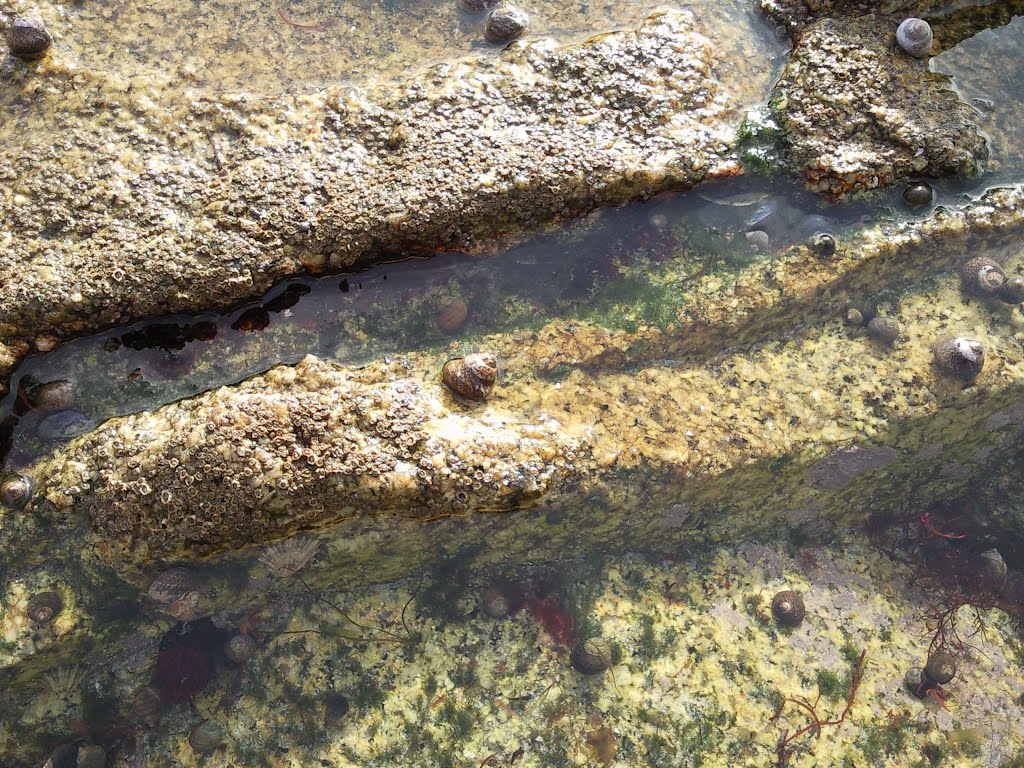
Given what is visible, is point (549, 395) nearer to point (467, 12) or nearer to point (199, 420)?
point (199, 420)

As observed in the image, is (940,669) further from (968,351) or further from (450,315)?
(450,315)

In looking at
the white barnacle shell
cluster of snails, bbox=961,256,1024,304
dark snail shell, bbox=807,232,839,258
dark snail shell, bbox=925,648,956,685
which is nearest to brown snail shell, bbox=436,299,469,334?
dark snail shell, bbox=807,232,839,258

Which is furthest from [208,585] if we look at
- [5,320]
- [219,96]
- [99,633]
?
[219,96]

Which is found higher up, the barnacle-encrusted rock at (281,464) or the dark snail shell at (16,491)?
the barnacle-encrusted rock at (281,464)

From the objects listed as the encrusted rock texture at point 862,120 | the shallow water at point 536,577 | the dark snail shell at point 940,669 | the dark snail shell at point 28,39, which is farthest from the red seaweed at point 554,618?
the dark snail shell at point 28,39

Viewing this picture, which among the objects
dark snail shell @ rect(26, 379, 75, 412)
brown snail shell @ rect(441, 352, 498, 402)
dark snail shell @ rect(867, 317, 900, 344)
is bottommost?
dark snail shell @ rect(26, 379, 75, 412)

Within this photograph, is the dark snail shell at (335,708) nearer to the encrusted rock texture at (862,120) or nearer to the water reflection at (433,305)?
the water reflection at (433,305)

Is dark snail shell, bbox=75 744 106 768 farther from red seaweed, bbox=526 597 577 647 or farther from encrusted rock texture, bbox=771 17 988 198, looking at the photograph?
encrusted rock texture, bbox=771 17 988 198
